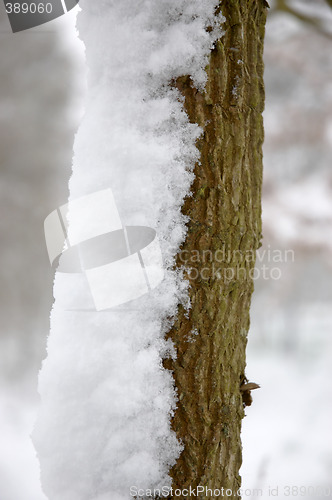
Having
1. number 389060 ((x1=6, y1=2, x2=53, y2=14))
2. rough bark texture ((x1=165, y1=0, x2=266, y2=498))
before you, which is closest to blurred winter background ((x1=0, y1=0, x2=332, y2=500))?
number 389060 ((x1=6, y1=2, x2=53, y2=14))

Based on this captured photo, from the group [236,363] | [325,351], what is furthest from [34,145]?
[325,351]

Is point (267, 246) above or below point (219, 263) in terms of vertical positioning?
above

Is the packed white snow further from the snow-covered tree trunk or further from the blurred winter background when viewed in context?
the blurred winter background

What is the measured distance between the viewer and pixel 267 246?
1792mm

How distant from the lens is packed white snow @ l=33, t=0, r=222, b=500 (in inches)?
21.5

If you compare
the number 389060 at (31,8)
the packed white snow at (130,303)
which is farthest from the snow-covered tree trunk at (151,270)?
the number 389060 at (31,8)

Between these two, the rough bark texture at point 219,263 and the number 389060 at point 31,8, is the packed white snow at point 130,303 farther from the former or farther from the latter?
the number 389060 at point 31,8

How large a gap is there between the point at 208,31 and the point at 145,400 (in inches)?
23.2

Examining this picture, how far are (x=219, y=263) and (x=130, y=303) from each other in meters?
→ 0.16

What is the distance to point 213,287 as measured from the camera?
58 centimetres

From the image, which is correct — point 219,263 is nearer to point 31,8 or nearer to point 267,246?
point 31,8

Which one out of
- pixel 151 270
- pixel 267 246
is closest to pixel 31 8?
pixel 151 270

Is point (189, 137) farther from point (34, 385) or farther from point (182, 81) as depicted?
point (34, 385)

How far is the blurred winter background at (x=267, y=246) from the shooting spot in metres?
1.73
